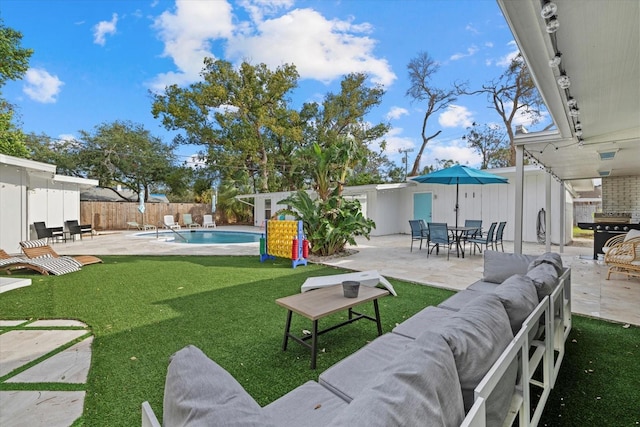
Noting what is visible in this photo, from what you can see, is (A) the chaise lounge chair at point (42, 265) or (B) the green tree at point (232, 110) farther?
(B) the green tree at point (232, 110)

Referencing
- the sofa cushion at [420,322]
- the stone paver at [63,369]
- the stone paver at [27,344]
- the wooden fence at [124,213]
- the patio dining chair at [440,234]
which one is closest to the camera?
the sofa cushion at [420,322]

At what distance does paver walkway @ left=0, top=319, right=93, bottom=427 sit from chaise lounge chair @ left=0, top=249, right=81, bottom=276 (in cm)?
282

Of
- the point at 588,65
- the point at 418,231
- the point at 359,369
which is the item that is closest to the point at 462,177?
the point at 418,231

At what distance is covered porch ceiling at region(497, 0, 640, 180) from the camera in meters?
2.11

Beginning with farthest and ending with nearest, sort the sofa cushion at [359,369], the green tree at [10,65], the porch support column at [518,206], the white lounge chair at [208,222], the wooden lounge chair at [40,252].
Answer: the white lounge chair at [208,222] < the green tree at [10,65] < the wooden lounge chair at [40,252] < the porch support column at [518,206] < the sofa cushion at [359,369]

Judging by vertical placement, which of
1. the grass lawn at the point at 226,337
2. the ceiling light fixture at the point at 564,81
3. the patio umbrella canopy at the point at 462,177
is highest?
the ceiling light fixture at the point at 564,81

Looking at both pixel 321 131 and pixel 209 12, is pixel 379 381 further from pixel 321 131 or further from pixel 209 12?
pixel 321 131

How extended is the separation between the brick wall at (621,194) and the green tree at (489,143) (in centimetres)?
1229

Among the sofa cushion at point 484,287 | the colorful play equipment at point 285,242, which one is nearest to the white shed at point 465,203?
the colorful play equipment at point 285,242

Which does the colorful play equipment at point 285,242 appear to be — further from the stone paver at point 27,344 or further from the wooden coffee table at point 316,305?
the stone paver at point 27,344

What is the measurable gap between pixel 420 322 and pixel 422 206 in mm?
12453

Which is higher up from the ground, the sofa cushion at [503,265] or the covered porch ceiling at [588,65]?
the covered porch ceiling at [588,65]

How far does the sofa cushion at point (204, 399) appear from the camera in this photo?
0.83 meters

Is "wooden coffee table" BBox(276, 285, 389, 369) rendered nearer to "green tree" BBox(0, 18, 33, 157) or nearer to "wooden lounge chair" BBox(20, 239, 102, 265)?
"wooden lounge chair" BBox(20, 239, 102, 265)
